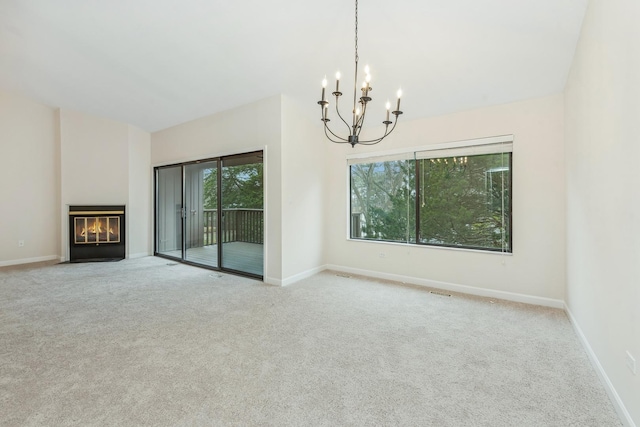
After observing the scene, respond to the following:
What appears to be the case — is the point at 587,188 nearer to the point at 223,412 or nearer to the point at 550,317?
the point at 550,317

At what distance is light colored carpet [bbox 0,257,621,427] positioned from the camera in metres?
1.71

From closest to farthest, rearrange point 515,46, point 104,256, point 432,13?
point 432,13, point 515,46, point 104,256

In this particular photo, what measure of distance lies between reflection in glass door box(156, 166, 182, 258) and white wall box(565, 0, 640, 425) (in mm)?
6017

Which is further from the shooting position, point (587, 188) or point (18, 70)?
point (18, 70)

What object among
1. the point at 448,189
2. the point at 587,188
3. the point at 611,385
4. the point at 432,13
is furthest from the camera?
the point at 448,189

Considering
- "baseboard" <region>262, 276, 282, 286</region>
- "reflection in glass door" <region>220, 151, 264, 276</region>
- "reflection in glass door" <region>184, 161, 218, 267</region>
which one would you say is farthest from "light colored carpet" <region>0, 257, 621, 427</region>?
"reflection in glass door" <region>184, 161, 218, 267</region>

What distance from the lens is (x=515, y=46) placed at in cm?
285

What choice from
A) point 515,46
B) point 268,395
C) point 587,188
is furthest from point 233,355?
point 515,46

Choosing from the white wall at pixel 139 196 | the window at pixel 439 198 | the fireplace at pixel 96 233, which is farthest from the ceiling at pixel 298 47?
the fireplace at pixel 96 233

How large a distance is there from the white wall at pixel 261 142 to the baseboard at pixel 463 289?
1.36 metres

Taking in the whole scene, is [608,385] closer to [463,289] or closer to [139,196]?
[463,289]

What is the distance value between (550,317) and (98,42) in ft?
19.7

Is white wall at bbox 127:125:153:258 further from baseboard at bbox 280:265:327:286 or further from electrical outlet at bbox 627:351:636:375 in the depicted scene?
electrical outlet at bbox 627:351:636:375

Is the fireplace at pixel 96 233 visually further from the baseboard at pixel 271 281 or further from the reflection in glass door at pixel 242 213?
the baseboard at pixel 271 281
